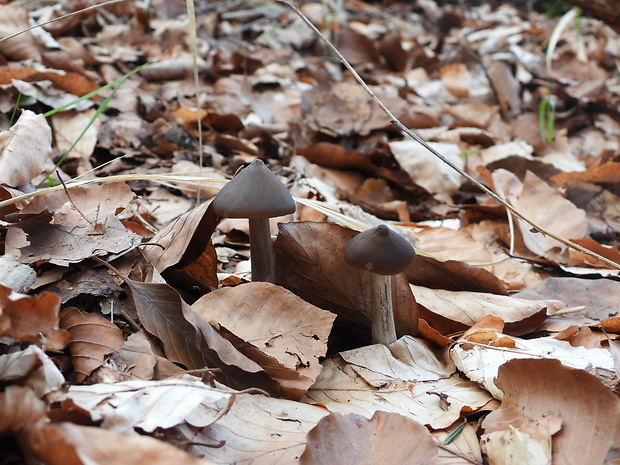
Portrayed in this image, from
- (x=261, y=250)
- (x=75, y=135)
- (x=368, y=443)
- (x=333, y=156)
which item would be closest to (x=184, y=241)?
(x=261, y=250)

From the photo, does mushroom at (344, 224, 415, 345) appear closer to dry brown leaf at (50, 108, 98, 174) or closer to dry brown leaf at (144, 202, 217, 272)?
dry brown leaf at (144, 202, 217, 272)

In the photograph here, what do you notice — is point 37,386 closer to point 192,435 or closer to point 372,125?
point 192,435

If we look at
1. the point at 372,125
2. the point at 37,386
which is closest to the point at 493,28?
the point at 372,125

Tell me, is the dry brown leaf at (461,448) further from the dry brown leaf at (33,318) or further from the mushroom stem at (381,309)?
the dry brown leaf at (33,318)

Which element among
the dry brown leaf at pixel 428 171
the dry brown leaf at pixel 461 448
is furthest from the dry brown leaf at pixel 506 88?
the dry brown leaf at pixel 461 448

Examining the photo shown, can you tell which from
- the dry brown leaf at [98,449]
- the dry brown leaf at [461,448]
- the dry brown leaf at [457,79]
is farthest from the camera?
the dry brown leaf at [457,79]

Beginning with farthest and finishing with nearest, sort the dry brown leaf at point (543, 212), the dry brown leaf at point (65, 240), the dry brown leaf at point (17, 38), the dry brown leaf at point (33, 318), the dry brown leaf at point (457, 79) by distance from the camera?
the dry brown leaf at point (457, 79), the dry brown leaf at point (17, 38), the dry brown leaf at point (543, 212), the dry brown leaf at point (65, 240), the dry brown leaf at point (33, 318)
